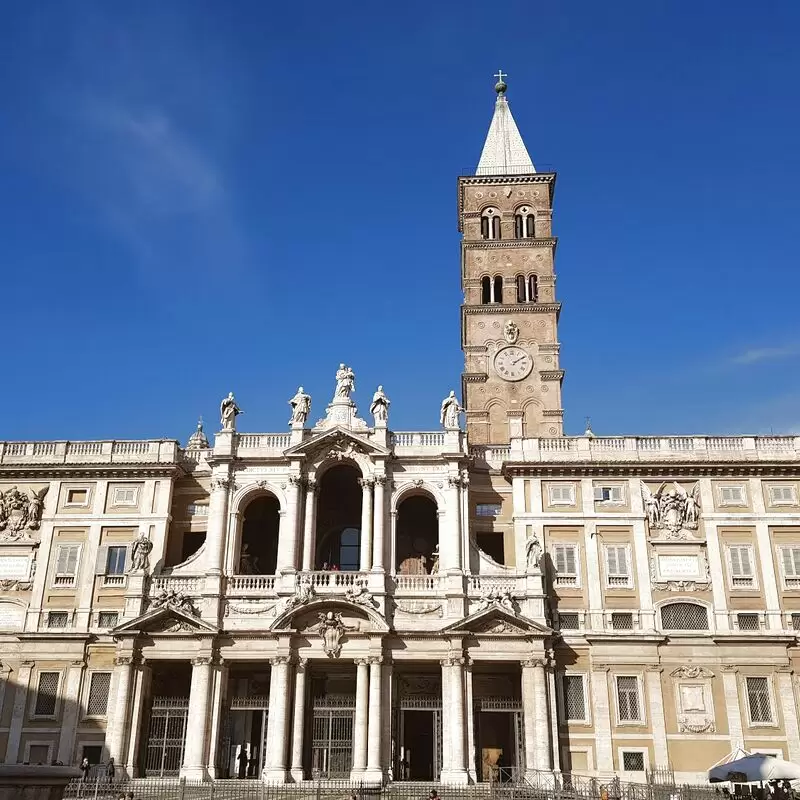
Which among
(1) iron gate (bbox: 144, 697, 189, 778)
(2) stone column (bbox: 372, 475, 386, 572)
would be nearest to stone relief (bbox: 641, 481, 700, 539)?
(2) stone column (bbox: 372, 475, 386, 572)

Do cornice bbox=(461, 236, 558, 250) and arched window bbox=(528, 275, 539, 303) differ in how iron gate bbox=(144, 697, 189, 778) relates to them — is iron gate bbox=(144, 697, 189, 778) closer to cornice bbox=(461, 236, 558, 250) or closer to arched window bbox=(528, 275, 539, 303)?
arched window bbox=(528, 275, 539, 303)

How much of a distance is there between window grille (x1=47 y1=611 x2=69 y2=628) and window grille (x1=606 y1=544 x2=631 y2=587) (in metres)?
24.7

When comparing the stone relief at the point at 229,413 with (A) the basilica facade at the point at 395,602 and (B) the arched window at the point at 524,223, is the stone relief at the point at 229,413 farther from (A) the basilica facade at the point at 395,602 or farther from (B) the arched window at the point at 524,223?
(B) the arched window at the point at 524,223

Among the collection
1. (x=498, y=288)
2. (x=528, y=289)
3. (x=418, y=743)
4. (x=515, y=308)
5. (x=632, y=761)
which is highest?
(x=498, y=288)

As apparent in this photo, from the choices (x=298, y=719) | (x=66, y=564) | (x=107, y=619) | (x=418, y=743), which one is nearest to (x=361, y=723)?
(x=298, y=719)

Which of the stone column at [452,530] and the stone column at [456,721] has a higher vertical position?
the stone column at [452,530]

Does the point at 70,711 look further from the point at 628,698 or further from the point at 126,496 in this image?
the point at 628,698

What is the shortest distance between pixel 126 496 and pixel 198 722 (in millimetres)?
11406

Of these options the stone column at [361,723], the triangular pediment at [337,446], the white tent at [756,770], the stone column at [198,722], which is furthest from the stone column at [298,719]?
the white tent at [756,770]

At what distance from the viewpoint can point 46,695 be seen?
39750 mm

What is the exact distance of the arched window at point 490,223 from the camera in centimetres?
5925

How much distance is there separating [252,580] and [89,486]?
9.75 meters

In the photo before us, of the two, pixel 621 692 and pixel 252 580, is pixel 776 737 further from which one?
pixel 252 580

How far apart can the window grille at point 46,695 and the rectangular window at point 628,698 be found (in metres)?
24.6
